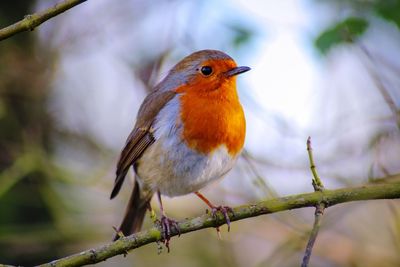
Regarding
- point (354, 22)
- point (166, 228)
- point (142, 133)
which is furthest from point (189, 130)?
point (354, 22)

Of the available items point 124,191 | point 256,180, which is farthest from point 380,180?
point 124,191

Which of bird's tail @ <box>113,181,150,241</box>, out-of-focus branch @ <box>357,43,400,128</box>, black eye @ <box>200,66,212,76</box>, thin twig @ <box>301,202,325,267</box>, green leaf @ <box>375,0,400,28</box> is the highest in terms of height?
black eye @ <box>200,66,212,76</box>

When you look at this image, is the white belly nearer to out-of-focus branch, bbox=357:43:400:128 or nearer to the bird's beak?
the bird's beak

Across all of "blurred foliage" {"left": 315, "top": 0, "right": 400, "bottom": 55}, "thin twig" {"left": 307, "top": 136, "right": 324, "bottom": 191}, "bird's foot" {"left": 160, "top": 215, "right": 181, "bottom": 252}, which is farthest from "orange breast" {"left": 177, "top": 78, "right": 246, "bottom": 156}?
"thin twig" {"left": 307, "top": 136, "right": 324, "bottom": 191}

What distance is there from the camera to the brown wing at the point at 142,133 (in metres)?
4.05

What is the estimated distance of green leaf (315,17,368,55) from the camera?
3.56 m

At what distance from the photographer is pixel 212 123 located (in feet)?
12.0

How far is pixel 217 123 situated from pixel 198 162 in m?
0.27

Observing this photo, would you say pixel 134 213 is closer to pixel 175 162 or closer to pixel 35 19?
pixel 175 162

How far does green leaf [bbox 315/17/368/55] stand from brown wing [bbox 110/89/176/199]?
1015 mm

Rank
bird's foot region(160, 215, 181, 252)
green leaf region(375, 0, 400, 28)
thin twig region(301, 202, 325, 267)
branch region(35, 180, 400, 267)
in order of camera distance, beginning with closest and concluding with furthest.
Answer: thin twig region(301, 202, 325, 267)
branch region(35, 180, 400, 267)
bird's foot region(160, 215, 181, 252)
green leaf region(375, 0, 400, 28)

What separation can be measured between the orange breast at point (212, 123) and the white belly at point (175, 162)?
0.14ft

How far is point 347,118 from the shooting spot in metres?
4.71

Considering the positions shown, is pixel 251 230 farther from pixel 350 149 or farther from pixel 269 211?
pixel 269 211
